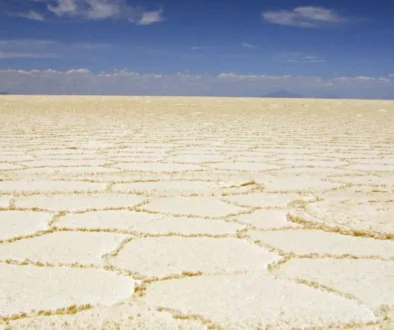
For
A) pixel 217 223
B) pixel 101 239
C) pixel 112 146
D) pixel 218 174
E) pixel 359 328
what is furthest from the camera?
pixel 112 146

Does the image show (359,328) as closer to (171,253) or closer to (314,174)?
(171,253)

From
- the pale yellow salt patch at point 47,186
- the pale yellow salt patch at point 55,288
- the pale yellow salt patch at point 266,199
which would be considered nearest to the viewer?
the pale yellow salt patch at point 55,288

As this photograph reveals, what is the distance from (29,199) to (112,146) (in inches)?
77.8

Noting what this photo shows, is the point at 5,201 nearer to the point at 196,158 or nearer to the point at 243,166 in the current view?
the point at 243,166

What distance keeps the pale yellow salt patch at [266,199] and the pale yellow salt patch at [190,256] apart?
518 mm

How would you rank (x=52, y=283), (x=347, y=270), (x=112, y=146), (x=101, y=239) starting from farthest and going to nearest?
(x=112, y=146), (x=101, y=239), (x=347, y=270), (x=52, y=283)

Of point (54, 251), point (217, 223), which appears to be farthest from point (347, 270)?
point (54, 251)

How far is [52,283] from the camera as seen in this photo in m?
1.30

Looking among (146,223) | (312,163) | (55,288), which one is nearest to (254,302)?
(55,288)

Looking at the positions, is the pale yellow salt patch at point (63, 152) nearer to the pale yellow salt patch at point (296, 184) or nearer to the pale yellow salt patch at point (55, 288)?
the pale yellow salt patch at point (296, 184)

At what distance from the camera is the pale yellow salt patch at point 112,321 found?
109 cm

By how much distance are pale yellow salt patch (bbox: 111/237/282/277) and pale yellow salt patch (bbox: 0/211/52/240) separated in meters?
0.31

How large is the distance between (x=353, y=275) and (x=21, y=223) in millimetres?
935

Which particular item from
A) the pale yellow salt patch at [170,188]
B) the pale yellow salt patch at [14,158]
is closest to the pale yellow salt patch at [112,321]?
the pale yellow salt patch at [170,188]
